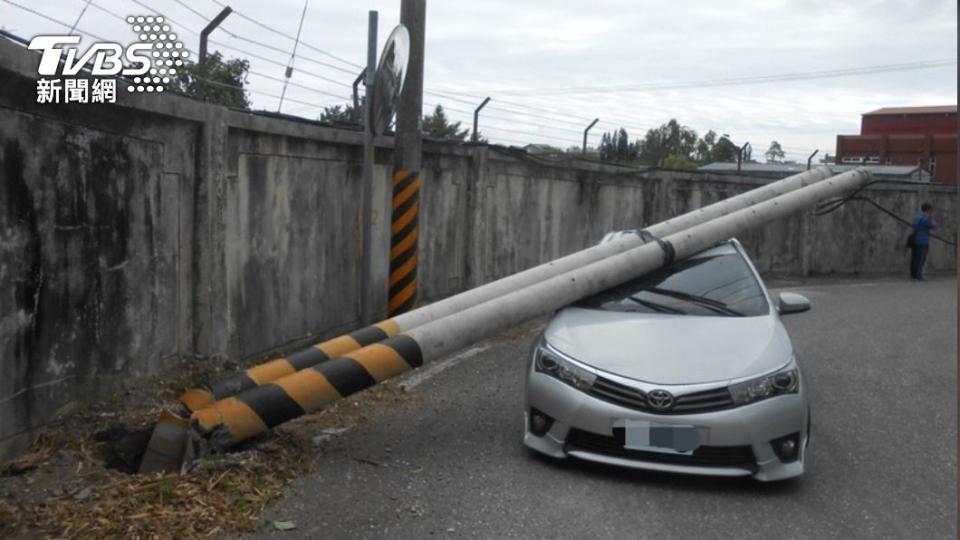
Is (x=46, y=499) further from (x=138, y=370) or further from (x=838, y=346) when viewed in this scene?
(x=838, y=346)

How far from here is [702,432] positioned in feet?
18.3

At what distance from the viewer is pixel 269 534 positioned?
15.9 feet

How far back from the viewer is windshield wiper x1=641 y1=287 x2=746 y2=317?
6.68 meters

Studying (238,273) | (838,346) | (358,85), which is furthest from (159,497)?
(838,346)

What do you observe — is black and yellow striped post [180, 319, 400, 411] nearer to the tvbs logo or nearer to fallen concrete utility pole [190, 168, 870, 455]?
fallen concrete utility pole [190, 168, 870, 455]

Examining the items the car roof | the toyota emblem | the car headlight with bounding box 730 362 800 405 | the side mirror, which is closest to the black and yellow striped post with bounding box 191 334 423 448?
the toyota emblem

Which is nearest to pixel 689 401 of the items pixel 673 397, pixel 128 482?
pixel 673 397

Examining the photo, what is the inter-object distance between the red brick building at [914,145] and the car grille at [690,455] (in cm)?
2280

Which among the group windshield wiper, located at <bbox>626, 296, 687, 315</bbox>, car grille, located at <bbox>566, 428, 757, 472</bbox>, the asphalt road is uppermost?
windshield wiper, located at <bbox>626, 296, 687, 315</bbox>

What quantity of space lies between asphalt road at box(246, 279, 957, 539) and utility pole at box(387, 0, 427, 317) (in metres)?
1.91

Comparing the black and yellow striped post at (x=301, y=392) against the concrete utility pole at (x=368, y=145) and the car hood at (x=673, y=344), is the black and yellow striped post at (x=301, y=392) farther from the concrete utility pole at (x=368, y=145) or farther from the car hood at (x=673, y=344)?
the concrete utility pole at (x=368, y=145)

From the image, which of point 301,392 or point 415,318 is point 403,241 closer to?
point 415,318

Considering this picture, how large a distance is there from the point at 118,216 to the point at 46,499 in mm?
2164

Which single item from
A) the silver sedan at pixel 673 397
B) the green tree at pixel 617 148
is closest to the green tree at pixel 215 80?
the silver sedan at pixel 673 397
